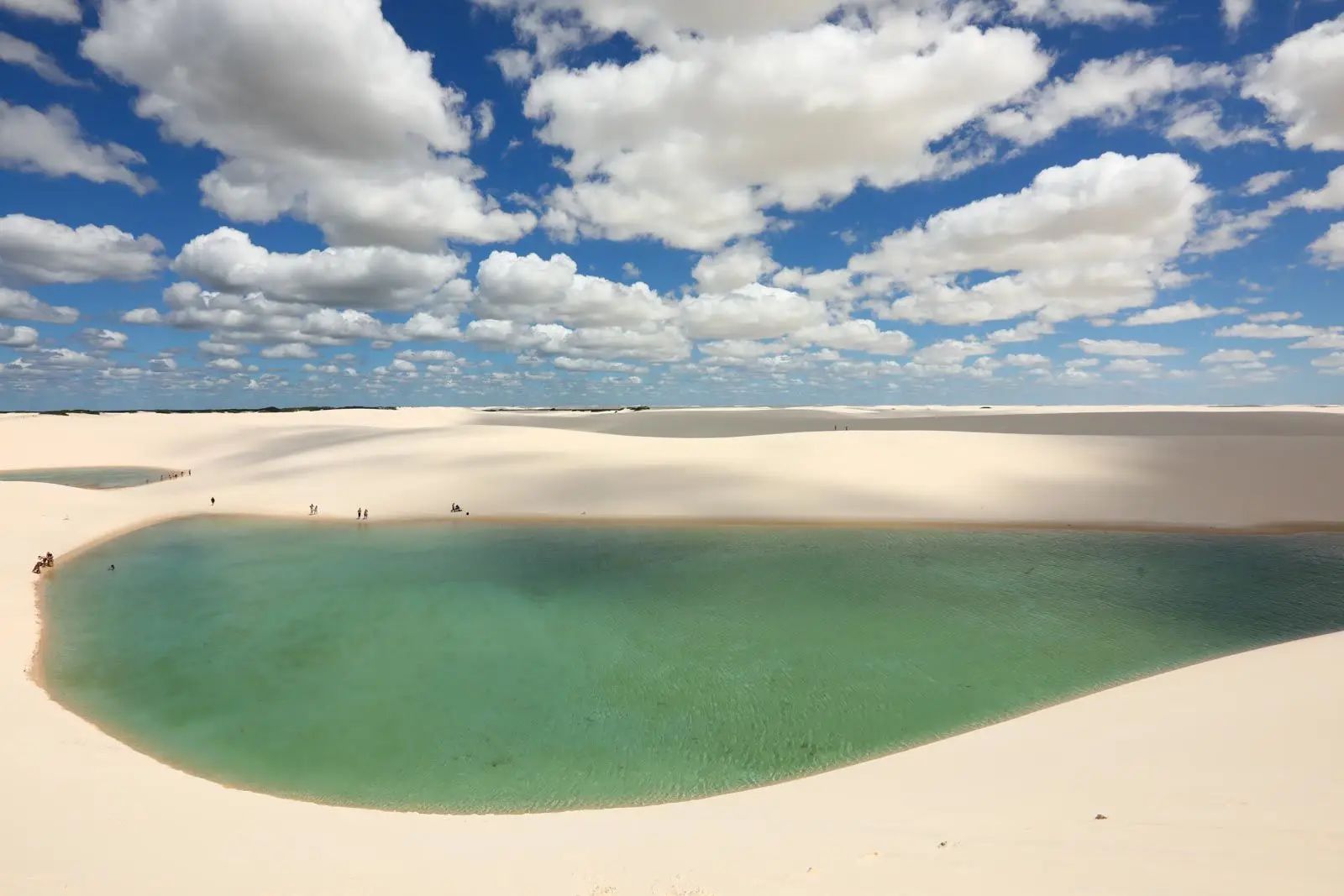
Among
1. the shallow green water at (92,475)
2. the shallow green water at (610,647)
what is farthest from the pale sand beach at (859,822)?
the shallow green water at (92,475)

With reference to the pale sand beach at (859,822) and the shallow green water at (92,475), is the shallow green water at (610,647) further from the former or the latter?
the shallow green water at (92,475)

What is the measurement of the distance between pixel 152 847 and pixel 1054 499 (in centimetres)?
3835

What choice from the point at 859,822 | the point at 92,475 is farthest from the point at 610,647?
the point at 92,475

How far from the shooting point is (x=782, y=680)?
45.5ft

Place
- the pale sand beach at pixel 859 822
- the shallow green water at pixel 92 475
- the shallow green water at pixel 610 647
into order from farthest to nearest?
the shallow green water at pixel 92 475
the shallow green water at pixel 610 647
the pale sand beach at pixel 859 822

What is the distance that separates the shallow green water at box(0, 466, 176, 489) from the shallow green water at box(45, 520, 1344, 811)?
31.3 meters

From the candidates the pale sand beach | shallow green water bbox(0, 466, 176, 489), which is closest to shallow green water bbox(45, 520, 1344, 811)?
the pale sand beach

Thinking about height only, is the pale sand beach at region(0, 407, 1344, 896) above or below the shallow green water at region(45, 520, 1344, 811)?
above

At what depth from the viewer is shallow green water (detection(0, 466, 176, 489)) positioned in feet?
166

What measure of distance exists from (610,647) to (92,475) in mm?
63498

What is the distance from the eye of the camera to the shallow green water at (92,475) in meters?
50.5

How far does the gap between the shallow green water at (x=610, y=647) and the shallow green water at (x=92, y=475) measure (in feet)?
103

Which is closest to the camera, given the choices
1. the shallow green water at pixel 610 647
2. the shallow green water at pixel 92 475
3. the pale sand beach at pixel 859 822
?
the pale sand beach at pixel 859 822

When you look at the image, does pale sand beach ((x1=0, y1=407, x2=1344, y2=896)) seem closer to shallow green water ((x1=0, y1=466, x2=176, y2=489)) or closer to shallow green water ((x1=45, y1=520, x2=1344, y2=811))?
shallow green water ((x1=45, y1=520, x2=1344, y2=811))
